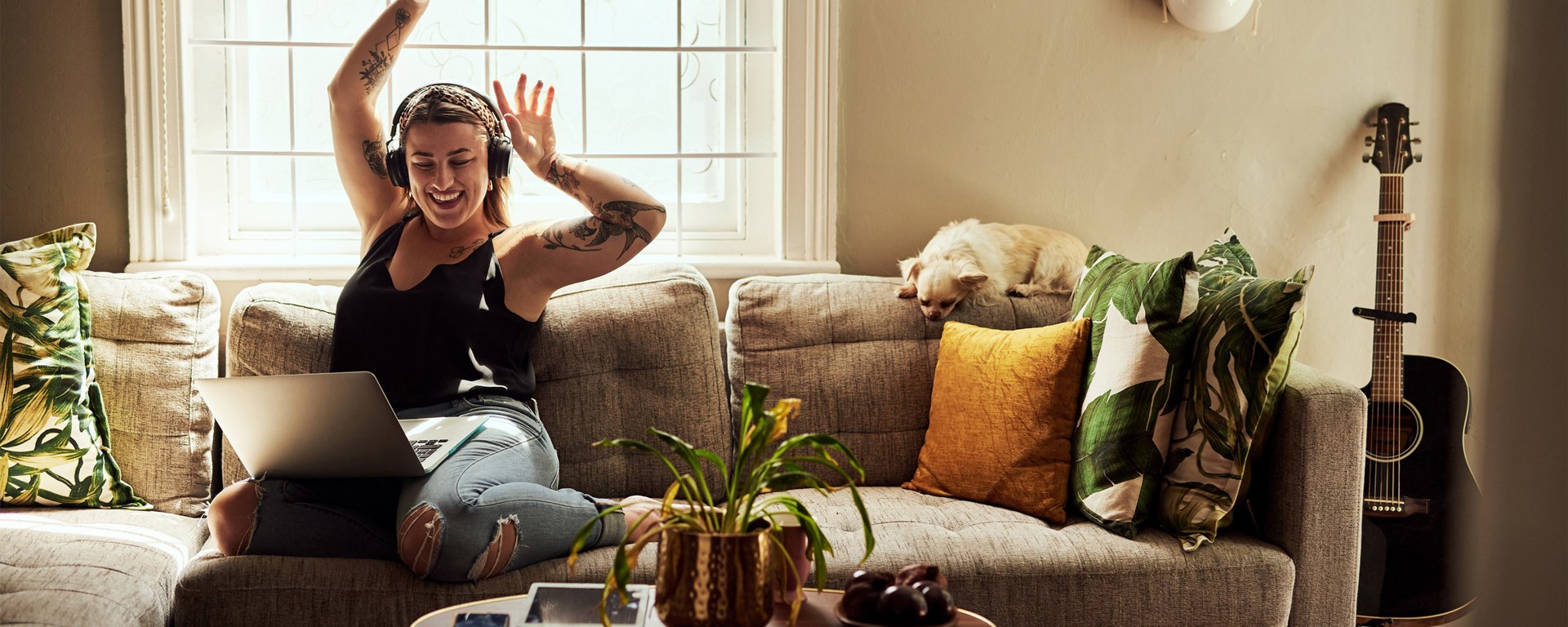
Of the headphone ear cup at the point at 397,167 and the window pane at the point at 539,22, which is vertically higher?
the window pane at the point at 539,22

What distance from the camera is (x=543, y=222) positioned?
2250 mm

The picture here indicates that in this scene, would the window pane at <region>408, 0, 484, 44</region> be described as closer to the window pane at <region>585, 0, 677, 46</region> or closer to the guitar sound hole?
the window pane at <region>585, 0, 677, 46</region>

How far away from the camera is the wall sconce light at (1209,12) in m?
2.64

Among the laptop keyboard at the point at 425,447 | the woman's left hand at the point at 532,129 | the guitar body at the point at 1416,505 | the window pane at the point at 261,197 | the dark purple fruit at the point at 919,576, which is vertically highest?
the woman's left hand at the point at 532,129

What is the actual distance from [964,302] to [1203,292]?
0.54m

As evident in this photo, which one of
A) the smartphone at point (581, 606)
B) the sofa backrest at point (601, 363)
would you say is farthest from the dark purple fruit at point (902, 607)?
the sofa backrest at point (601, 363)

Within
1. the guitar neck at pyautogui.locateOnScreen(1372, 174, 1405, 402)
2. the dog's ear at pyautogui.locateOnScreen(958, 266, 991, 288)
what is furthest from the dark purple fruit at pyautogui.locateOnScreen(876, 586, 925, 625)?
the guitar neck at pyautogui.locateOnScreen(1372, 174, 1405, 402)

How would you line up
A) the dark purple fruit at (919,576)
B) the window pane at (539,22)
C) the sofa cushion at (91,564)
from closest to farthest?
the dark purple fruit at (919,576)
the sofa cushion at (91,564)
the window pane at (539,22)

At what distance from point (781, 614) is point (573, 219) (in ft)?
3.78

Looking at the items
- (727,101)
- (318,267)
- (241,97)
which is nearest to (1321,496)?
(727,101)

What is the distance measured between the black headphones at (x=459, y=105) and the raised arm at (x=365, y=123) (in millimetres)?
92

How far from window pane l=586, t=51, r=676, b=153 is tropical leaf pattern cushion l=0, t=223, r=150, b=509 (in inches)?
47.8

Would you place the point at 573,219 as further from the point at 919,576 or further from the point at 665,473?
the point at 919,576

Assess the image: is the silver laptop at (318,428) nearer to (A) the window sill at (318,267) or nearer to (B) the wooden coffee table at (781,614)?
(B) the wooden coffee table at (781,614)
